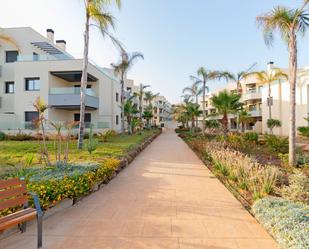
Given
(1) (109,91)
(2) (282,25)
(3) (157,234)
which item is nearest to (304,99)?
(2) (282,25)

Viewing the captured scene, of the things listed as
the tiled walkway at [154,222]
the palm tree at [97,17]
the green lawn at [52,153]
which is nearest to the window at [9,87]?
the green lawn at [52,153]

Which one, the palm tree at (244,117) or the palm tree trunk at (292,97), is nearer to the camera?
the palm tree trunk at (292,97)

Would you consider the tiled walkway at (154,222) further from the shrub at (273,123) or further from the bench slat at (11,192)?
the shrub at (273,123)

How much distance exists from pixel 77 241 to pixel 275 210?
351 centimetres

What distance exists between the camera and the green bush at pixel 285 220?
3197mm

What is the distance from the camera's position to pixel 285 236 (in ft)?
11.1

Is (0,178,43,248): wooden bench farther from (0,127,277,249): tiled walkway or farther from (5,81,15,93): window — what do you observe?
(5,81,15,93): window

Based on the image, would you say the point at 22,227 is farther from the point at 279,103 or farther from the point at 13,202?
the point at 279,103

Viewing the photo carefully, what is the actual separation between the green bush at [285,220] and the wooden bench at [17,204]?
12.2 feet

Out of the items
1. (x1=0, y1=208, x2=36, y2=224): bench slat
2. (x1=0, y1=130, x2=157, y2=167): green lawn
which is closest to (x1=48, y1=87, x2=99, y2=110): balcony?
(x1=0, y1=130, x2=157, y2=167): green lawn

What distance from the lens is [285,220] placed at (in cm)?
365

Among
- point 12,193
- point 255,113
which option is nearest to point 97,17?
point 12,193

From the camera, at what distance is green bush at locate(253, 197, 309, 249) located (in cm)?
320

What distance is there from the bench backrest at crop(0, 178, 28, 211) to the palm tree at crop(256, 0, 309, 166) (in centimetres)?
931
